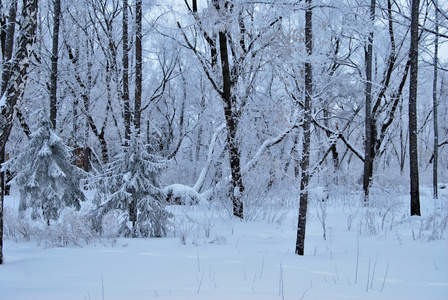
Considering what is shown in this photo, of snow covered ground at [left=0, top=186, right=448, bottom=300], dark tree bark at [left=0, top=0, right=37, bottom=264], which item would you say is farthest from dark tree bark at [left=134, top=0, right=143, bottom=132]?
dark tree bark at [left=0, top=0, right=37, bottom=264]

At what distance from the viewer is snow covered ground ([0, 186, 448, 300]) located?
11.4 ft

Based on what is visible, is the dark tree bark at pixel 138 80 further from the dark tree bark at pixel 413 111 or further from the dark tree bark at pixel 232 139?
the dark tree bark at pixel 413 111

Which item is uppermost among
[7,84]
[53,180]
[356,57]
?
[356,57]

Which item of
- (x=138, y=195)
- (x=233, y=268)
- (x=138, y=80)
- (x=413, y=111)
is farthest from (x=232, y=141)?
(x=413, y=111)

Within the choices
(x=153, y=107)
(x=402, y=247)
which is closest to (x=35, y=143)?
(x=402, y=247)

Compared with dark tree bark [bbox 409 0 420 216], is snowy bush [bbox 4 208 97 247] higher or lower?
lower

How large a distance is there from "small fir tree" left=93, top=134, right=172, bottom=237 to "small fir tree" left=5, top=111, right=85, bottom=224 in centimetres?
157

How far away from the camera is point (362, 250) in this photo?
5812 millimetres

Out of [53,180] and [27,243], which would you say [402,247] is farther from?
[53,180]

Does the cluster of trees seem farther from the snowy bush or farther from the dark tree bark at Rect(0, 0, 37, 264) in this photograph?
the snowy bush

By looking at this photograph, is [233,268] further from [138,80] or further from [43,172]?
[138,80]

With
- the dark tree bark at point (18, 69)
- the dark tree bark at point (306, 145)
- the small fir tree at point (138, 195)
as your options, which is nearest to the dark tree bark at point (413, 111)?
the dark tree bark at point (306, 145)

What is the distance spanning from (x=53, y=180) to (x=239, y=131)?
197 inches

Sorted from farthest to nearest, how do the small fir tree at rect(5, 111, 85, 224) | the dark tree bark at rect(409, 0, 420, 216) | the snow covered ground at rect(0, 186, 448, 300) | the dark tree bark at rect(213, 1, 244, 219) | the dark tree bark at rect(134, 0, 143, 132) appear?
the dark tree bark at rect(134, 0, 143, 132)
the dark tree bark at rect(409, 0, 420, 216)
the dark tree bark at rect(213, 1, 244, 219)
the small fir tree at rect(5, 111, 85, 224)
the snow covered ground at rect(0, 186, 448, 300)
